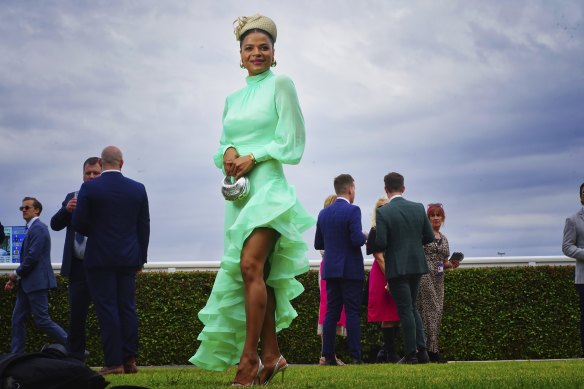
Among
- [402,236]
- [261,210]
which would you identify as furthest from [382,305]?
[261,210]

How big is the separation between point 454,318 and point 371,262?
170 centimetres

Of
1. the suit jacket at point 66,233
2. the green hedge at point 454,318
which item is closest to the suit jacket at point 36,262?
the suit jacket at point 66,233

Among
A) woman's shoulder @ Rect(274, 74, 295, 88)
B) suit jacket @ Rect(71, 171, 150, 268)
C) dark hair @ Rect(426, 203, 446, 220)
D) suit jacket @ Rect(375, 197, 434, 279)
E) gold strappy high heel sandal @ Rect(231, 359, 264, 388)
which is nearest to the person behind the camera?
gold strappy high heel sandal @ Rect(231, 359, 264, 388)

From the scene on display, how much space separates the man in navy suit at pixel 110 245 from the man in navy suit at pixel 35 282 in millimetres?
2847

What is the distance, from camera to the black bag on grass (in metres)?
4.40

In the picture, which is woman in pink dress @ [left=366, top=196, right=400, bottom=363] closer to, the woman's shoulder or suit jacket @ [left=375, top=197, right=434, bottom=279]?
suit jacket @ [left=375, top=197, right=434, bottom=279]

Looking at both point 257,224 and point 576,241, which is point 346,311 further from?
point 257,224

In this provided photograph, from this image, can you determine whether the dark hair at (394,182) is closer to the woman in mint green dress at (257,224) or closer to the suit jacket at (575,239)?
the suit jacket at (575,239)

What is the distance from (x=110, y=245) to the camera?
787 cm

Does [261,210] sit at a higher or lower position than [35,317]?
higher

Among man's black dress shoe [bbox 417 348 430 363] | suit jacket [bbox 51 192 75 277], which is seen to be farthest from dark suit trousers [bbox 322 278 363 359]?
suit jacket [bbox 51 192 75 277]

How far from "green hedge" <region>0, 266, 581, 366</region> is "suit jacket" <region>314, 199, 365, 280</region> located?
322 centimetres

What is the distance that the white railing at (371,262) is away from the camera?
46.2 ft

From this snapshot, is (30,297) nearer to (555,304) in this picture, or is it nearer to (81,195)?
(81,195)
